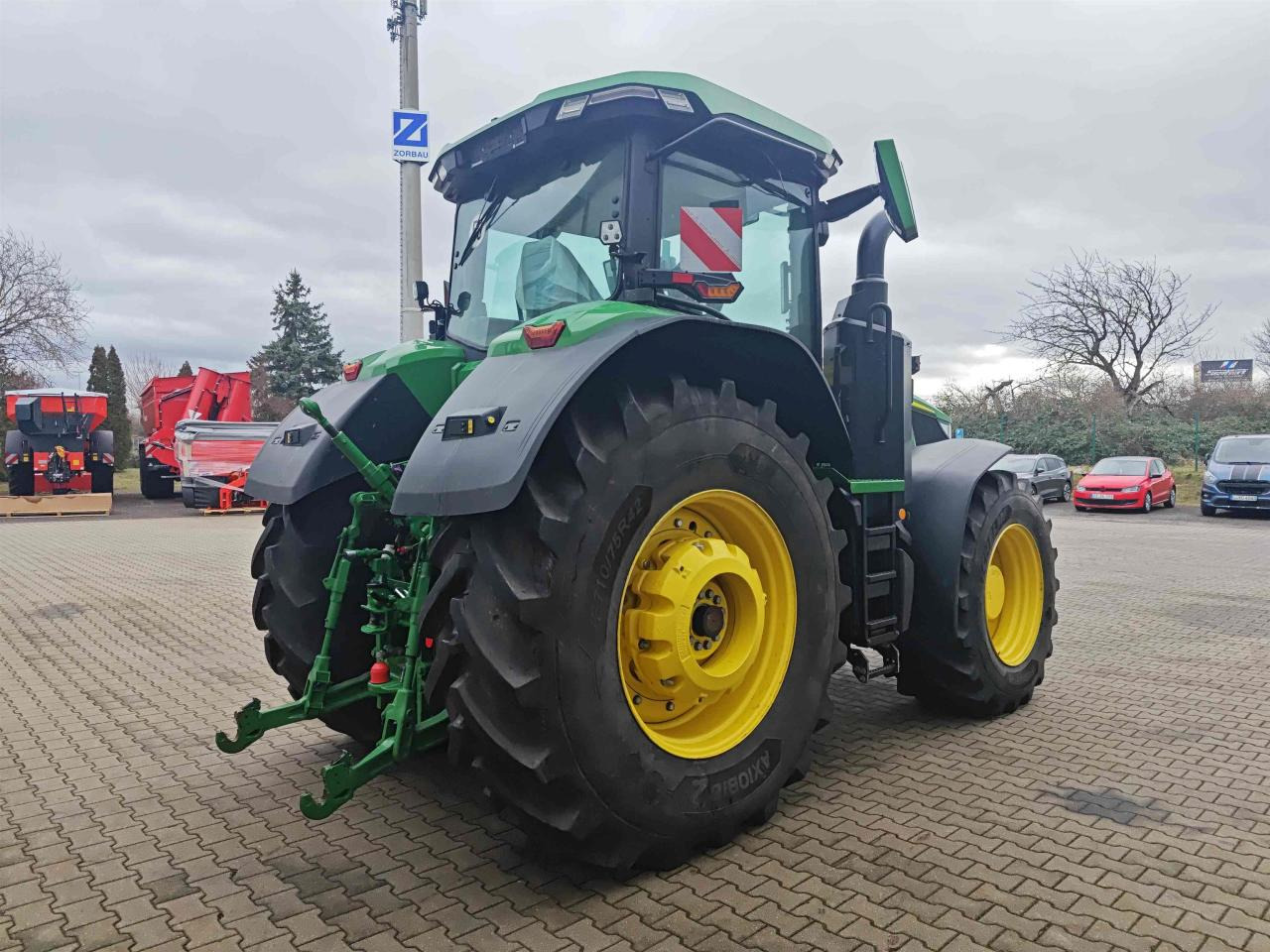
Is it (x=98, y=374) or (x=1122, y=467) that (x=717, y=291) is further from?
(x=98, y=374)

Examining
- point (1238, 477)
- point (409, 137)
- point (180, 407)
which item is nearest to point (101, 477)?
point (180, 407)

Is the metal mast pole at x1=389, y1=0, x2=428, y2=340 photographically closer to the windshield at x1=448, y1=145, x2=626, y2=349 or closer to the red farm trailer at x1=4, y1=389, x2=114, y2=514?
the windshield at x1=448, y1=145, x2=626, y2=349

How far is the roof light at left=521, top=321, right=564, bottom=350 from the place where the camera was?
2.78m

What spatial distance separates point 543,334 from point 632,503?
0.62 m

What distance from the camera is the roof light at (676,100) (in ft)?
10.4

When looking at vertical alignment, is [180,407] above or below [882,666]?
above

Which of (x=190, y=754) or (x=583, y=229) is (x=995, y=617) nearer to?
(x=583, y=229)

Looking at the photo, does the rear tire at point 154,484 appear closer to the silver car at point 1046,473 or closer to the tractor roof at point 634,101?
the silver car at point 1046,473

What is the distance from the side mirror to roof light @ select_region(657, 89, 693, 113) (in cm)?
95

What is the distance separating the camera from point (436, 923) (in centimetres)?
250

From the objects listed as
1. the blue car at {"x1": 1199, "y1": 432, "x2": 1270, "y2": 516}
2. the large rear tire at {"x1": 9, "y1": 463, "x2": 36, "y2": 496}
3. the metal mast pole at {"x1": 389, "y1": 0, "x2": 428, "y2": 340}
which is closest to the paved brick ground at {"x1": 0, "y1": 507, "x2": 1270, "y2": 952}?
the metal mast pole at {"x1": 389, "y1": 0, "x2": 428, "y2": 340}

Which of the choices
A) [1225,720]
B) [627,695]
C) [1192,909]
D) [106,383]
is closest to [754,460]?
[627,695]

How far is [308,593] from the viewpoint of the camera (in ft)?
11.5

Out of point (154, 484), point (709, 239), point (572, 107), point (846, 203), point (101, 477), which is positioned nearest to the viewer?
point (572, 107)
